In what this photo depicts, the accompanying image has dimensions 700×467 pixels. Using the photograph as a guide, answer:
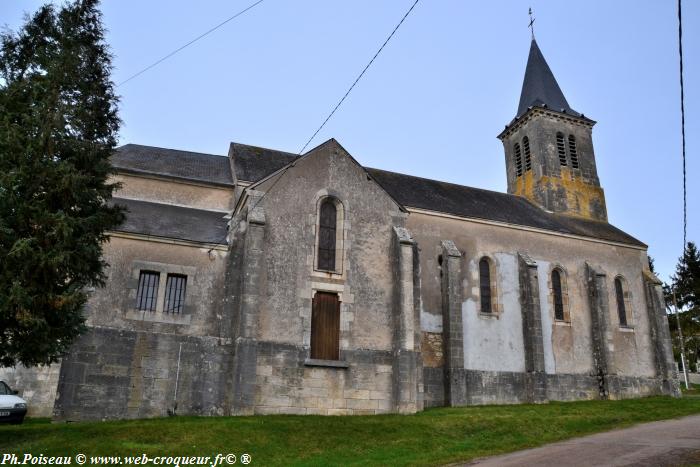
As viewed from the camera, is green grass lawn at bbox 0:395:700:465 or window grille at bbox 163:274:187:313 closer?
green grass lawn at bbox 0:395:700:465

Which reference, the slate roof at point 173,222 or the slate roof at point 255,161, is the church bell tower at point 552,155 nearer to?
the slate roof at point 255,161

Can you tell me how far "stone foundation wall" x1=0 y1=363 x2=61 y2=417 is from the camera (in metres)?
18.2

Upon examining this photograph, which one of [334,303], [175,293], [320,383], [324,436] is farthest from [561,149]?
[324,436]

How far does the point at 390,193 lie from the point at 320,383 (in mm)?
10048

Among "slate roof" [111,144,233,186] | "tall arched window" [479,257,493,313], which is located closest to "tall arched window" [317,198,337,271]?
"slate roof" [111,144,233,186]

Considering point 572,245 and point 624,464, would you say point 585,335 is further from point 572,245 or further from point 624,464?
point 624,464

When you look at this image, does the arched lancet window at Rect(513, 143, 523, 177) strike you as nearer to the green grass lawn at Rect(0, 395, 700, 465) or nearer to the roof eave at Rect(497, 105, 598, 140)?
the roof eave at Rect(497, 105, 598, 140)

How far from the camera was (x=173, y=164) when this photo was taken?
2478cm

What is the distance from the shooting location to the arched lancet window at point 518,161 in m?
35.4

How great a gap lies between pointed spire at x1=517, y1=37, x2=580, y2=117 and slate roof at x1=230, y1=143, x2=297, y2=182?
17105 millimetres

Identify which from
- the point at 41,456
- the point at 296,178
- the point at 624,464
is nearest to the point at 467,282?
the point at 296,178

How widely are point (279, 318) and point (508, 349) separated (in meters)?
11.3

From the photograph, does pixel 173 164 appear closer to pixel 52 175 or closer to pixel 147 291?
pixel 147 291

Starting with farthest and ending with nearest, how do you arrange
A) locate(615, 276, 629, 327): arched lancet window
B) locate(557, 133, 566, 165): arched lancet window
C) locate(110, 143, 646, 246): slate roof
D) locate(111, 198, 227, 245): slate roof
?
1. locate(557, 133, 566, 165): arched lancet window
2. locate(615, 276, 629, 327): arched lancet window
3. locate(110, 143, 646, 246): slate roof
4. locate(111, 198, 227, 245): slate roof
